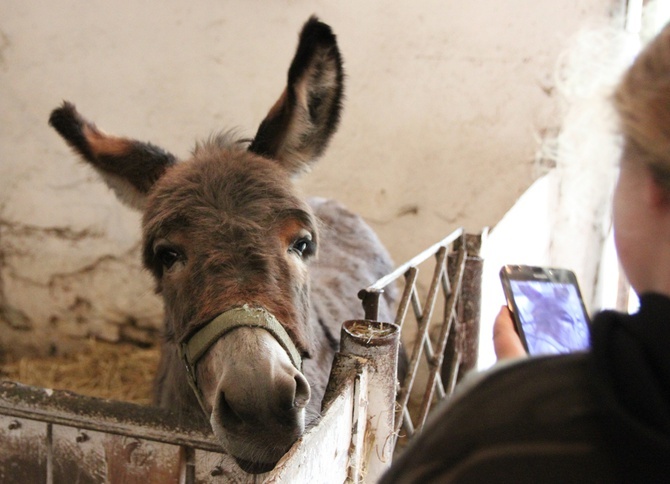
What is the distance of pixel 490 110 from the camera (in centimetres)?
341

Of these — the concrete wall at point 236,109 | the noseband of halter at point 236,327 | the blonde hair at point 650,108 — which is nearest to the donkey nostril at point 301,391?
the noseband of halter at point 236,327

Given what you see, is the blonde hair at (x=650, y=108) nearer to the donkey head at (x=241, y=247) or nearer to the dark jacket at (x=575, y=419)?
the dark jacket at (x=575, y=419)

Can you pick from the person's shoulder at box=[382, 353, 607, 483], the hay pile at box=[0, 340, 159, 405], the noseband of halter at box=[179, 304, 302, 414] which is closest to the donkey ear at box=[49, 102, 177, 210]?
the noseband of halter at box=[179, 304, 302, 414]

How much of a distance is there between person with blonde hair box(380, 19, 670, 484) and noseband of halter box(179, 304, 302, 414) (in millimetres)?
824

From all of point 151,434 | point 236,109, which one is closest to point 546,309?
point 151,434

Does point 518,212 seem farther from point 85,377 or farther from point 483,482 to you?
point 85,377

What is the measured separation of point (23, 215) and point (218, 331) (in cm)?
319

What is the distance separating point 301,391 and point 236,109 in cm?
272

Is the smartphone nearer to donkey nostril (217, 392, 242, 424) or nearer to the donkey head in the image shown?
the donkey head

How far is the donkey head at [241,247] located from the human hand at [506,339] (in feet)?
1.42

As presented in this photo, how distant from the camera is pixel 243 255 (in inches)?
55.1

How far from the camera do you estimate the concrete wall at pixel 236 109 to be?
338cm

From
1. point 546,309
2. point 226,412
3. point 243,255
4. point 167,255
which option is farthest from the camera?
point 167,255

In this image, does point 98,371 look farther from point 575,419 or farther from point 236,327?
point 575,419
